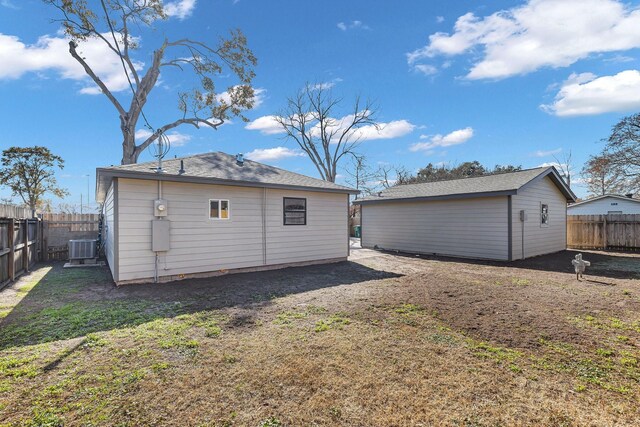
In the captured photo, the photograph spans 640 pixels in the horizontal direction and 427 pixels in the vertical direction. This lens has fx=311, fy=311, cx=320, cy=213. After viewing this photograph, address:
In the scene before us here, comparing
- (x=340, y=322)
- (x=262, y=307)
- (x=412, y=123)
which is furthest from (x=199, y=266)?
(x=412, y=123)

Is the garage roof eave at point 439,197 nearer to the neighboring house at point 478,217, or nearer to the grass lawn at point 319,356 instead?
the neighboring house at point 478,217

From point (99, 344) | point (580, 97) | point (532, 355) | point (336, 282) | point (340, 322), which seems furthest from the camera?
point (580, 97)

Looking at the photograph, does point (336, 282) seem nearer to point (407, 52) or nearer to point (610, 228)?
point (407, 52)

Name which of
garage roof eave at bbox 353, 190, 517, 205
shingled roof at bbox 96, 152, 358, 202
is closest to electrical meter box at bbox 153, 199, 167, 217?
shingled roof at bbox 96, 152, 358, 202

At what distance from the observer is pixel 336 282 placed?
7.22m

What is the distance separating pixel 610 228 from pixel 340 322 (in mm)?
15925

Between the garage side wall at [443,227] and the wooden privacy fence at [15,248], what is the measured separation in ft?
39.8

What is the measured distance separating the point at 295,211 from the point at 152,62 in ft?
42.2

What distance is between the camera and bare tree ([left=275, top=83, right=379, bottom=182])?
89.1ft

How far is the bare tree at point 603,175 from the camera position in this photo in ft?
69.8

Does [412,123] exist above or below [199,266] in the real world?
above

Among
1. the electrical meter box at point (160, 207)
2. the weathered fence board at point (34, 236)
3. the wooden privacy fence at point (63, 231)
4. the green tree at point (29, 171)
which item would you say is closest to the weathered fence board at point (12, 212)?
the weathered fence board at point (34, 236)

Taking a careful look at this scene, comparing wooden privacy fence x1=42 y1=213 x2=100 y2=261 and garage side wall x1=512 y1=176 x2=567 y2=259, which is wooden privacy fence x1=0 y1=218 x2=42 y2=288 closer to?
wooden privacy fence x1=42 y1=213 x2=100 y2=261

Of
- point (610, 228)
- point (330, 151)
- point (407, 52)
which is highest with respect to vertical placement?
point (407, 52)
